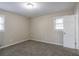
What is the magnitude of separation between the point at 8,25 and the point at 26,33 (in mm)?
902

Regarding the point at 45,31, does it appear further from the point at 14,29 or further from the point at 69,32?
the point at 14,29

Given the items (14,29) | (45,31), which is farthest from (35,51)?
(45,31)

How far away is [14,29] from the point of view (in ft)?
10.1

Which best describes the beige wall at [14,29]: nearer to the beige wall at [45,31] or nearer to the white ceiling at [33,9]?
the beige wall at [45,31]

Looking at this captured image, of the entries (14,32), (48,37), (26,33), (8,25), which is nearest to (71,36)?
(48,37)

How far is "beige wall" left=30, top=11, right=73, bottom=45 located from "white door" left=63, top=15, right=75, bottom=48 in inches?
9.5

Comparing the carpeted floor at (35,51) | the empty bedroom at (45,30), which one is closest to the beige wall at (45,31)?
the empty bedroom at (45,30)

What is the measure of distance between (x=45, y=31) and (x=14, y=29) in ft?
5.76

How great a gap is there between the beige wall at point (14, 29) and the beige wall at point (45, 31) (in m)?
0.48

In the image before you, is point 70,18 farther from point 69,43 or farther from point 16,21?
point 16,21

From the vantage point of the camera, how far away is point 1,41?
2.59 meters

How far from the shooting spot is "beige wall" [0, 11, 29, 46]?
2.80 m

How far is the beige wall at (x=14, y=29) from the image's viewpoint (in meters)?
2.80

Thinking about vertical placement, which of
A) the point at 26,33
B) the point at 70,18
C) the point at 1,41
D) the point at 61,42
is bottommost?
the point at 61,42
